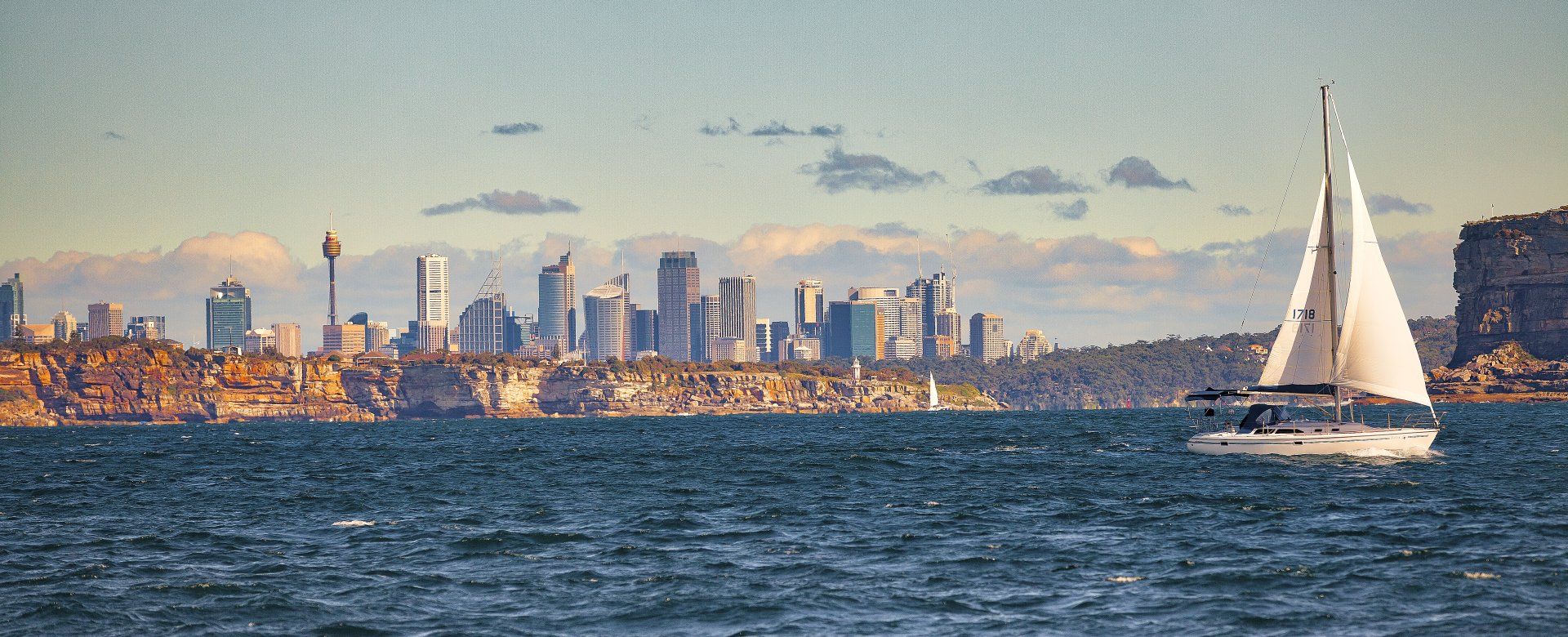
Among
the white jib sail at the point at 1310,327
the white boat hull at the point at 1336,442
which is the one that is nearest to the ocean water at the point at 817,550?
the white boat hull at the point at 1336,442

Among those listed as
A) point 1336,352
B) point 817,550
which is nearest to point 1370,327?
point 1336,352

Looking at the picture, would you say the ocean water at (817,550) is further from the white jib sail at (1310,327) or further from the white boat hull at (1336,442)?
the white jib sail at (1310,327)

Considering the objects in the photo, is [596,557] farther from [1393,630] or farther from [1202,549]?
[1393,630]

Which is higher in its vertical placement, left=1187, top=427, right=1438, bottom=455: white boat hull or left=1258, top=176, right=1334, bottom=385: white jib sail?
left=1258, top=176, right=1334, bottom=385: white jib sail

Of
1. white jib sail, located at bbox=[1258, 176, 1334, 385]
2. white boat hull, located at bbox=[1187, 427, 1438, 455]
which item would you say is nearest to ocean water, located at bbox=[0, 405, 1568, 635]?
white boat hull, located at bbox=[1187, 427, 1438, 455]

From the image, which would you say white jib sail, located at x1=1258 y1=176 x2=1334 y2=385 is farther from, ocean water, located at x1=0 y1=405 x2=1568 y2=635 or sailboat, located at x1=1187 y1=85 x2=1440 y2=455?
ocean water, located at x1=0 y1=405 x2=1568 y2=635
